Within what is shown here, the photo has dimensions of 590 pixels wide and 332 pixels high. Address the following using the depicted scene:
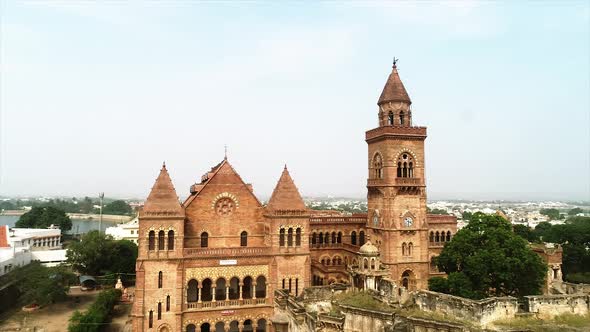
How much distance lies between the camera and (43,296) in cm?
4338

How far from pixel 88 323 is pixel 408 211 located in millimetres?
29103

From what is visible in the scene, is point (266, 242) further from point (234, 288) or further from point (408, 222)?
point (408, 222)

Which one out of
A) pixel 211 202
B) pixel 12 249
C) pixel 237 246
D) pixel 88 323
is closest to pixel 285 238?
pixel 237 246

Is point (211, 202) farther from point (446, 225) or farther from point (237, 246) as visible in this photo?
point (446, 225)

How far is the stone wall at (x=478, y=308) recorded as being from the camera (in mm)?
25625

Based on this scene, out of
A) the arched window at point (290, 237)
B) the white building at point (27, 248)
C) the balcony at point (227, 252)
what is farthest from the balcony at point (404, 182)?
the white building at point (27, 248)

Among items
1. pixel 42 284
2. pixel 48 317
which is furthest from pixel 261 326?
pixel 42 284

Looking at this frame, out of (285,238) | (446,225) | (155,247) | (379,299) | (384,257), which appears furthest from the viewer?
(446,225)

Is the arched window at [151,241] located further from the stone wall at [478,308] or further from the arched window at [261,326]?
the stone wall at [478,308]

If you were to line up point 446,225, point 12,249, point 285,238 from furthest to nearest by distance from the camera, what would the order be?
1. point 12,249
2. point 446,225
3. point 285,238

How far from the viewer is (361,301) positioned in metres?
28.3

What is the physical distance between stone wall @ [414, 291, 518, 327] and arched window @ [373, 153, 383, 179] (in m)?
17.9

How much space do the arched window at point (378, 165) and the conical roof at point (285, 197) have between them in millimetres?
10548

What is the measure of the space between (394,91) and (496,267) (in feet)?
62.8
